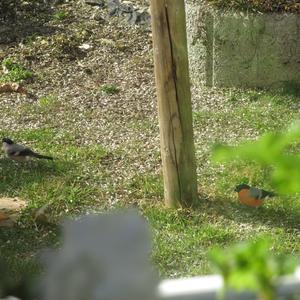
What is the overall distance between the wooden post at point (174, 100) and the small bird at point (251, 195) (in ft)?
0.90

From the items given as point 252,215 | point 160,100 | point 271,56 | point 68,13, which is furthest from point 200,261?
point 68,13

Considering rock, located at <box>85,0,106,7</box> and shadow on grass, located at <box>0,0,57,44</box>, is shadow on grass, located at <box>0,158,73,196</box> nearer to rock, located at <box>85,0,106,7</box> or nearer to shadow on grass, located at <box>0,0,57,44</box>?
shadow on grass, located at <box>0,0,57,44</box>

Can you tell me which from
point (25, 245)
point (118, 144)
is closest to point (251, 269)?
point (25, 245)

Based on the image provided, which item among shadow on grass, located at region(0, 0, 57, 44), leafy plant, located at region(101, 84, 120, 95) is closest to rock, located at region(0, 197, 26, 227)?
leafy plant, located at region(101, 84, 120, 95)

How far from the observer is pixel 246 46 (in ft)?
22.2

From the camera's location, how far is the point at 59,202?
466 centimetres

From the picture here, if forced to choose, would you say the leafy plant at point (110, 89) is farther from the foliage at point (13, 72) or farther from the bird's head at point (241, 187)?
the bird's head at point (241, 187)

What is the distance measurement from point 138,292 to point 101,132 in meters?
5.38

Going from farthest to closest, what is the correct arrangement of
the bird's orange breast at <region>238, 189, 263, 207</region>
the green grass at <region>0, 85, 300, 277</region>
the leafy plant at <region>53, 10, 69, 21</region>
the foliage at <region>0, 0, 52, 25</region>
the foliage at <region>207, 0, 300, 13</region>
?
the foliage at <region>0, 0, 52, 25</region>, the leafy plant at <region>53, 10, 69, 21</region>, the foliage at <region>207, 0, 300, 13</region>, the bird's orange breast at <region>238, 189, 263, 207</region>, the green grass at <region>0, 85, 300, 277</region>

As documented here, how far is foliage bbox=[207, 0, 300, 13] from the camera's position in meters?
6.66

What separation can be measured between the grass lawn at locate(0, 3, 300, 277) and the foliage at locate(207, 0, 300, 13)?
690 mm

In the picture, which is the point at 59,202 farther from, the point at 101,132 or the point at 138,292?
the point at 138,292

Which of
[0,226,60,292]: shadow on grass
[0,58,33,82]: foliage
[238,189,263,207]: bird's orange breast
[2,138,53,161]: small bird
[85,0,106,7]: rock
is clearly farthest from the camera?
[85,0,106,7]: rock

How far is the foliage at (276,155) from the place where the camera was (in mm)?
610
